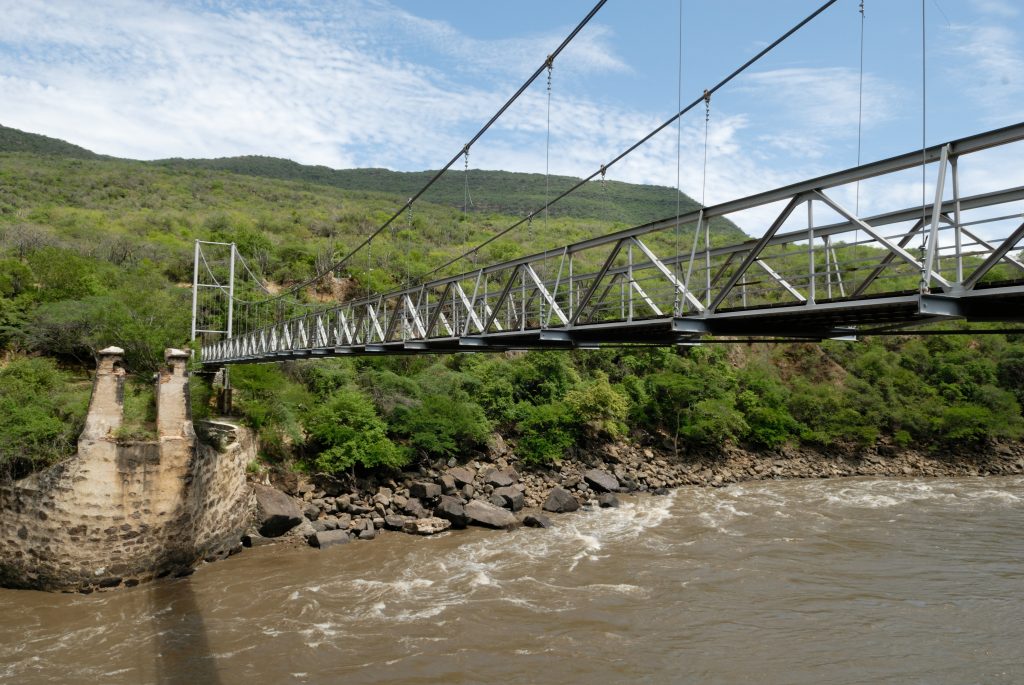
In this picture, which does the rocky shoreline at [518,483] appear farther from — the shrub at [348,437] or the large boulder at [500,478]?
the shrub at [348,437]

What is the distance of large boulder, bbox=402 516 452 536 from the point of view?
14.9m

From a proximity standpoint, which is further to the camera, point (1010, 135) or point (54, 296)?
point (54, 296)

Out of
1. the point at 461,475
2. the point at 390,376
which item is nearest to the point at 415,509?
the point at 461,475

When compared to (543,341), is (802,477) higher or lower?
lower

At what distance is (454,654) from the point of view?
922 cm

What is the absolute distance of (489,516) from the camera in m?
15.5

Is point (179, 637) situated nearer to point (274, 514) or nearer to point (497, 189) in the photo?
point (274, 514)

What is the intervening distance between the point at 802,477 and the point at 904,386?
9.66 m

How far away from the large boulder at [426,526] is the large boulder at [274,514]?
238cm

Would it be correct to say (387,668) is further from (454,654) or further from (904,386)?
(904,386)

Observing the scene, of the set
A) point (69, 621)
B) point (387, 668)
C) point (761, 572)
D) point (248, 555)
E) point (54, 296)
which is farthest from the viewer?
point (54, 296)

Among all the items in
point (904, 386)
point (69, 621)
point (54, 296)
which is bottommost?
point (69, 621)

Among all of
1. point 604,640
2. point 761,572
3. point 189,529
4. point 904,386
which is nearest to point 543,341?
point 604,640

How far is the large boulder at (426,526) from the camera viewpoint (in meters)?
14.9
